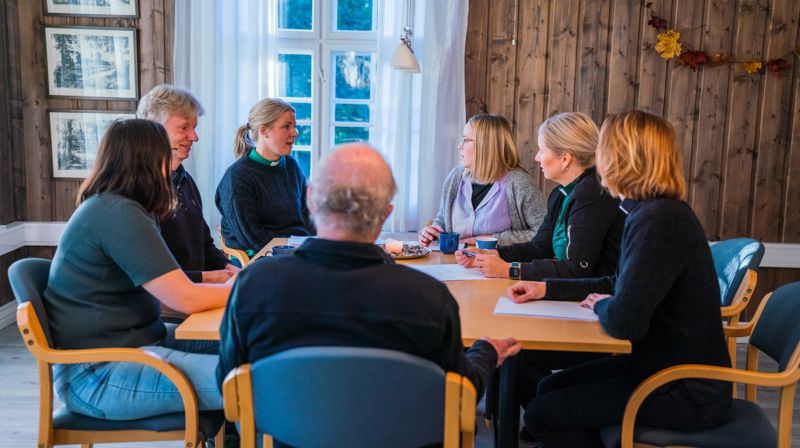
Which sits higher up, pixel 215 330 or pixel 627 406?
pixel 215 330

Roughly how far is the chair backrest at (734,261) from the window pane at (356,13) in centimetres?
257

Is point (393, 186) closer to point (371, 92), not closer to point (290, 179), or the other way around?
point (290, 179)

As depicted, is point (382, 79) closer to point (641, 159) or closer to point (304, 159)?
point (304, 159)

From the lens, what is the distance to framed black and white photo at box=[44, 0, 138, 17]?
14.8 ft

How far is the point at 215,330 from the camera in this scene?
6.42 feet

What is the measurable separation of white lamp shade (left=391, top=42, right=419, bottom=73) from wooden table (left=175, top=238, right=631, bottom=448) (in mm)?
1905

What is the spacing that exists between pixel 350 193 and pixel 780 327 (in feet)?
4.75

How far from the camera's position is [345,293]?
4.83ft

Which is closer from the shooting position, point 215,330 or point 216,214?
point 215,330

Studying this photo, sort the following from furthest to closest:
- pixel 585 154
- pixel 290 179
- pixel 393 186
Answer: pixel 290 179 < pixel 585 154 < pixel 393 186

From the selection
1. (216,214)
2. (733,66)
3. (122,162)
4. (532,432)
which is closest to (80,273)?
(122,162)

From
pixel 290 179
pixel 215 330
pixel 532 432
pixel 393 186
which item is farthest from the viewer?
pixel 290 179

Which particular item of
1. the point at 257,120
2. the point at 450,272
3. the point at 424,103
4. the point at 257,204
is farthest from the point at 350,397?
the point at 424,103

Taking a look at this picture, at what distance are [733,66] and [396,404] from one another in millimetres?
3814
